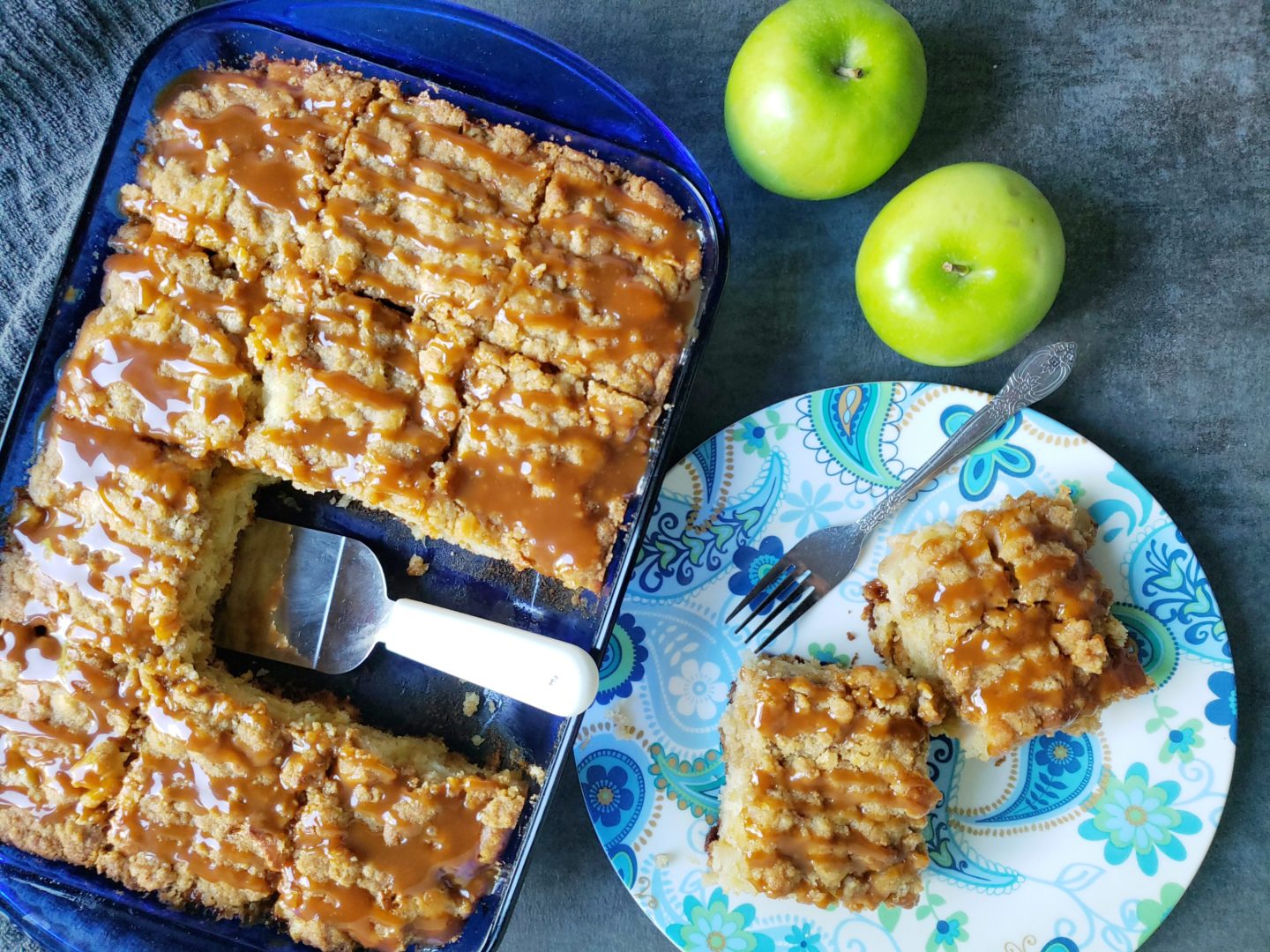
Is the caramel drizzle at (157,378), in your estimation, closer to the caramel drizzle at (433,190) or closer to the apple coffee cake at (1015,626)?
the caramel drizzle at (433,190)

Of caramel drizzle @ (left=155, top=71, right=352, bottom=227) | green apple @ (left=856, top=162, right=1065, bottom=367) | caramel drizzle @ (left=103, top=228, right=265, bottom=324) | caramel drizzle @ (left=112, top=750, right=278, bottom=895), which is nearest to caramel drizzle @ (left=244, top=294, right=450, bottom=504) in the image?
caramel drizzle @ (left=103, top=228, right=265, bottom=324)

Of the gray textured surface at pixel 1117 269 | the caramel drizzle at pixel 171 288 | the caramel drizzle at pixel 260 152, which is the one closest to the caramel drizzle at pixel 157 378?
the caramel drizzle at pixel 171 288

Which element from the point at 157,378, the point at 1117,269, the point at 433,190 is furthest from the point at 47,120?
the point at 1117,269

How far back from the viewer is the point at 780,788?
2.20 metres

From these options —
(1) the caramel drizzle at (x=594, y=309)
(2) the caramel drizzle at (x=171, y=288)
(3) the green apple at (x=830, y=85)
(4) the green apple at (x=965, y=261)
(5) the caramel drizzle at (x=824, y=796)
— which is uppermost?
(3) the green apple at (x=830, y=85)

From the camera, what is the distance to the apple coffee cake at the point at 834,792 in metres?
2.19

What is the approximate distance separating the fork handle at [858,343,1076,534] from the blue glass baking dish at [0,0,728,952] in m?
0.69

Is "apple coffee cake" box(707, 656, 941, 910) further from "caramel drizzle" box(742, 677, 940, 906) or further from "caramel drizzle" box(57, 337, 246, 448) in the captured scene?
"caramel drizzle" box(57, 337, 246, 448)

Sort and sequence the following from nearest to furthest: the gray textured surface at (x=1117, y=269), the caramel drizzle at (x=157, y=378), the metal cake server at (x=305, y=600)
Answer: the caramel drizzle at (x=157, y=378), the metal cake server at (x=305, y=600), the gray textured surface at (x=1117, y=269)

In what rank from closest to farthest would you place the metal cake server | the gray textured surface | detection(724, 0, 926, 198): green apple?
detection(724, 0, 926, 198): green apple → the metal cake server → the gray textured surface

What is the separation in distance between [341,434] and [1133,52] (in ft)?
7.60

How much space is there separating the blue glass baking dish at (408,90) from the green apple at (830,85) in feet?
0.75

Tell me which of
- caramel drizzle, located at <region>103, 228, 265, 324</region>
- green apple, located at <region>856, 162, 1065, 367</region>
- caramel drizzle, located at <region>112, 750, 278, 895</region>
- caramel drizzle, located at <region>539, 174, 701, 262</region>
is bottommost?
caramel drizzle, located at <region>112, 750, 278, 895</region>

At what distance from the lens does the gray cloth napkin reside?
7.63 ft
